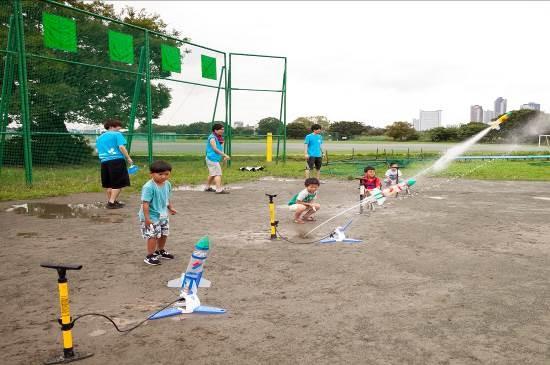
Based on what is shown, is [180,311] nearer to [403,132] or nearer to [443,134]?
[443,134]

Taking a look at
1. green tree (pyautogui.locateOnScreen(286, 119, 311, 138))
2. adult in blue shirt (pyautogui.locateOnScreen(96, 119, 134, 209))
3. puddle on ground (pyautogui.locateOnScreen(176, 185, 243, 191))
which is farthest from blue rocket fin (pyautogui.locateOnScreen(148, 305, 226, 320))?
green tree (pyautogui.locateOnScreen(286, 119, 311, 138))

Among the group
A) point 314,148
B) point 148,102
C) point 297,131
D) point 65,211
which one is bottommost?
point 65,211

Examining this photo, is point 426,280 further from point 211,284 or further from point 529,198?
point 529,198

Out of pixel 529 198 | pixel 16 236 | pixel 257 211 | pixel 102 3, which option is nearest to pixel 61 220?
pixel 16 236

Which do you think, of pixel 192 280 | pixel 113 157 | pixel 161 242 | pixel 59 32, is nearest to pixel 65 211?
pixel 113 157

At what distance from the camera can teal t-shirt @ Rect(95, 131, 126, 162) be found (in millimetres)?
10070

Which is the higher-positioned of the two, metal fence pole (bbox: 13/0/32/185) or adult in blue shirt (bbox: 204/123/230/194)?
metal fence pole (bbox: 13/0/32/185)

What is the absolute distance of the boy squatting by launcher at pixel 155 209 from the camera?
593 cm

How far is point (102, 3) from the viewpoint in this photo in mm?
27078

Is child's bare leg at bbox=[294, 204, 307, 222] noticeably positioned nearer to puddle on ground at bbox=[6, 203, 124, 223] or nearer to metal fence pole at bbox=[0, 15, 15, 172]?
puddle on ground at bbox=[6, 203, 124, 223]

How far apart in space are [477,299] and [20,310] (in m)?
4.37

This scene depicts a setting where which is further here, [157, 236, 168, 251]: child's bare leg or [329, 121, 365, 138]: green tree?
[329, 121, 365, 138]: green tree

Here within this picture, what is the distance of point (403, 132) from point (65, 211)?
Answer: 73.7 m

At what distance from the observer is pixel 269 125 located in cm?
2338
